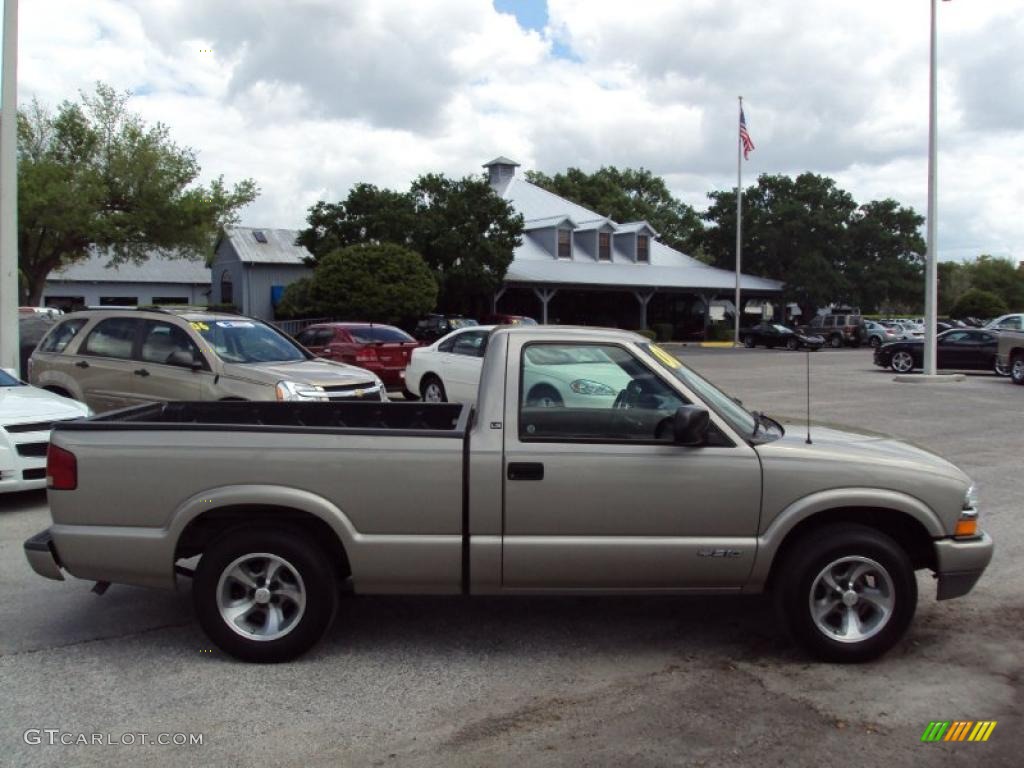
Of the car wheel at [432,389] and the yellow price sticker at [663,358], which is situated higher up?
the yellow price sticker at [663,358]

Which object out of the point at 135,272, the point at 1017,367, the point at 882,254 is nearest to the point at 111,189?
the point at 135,272

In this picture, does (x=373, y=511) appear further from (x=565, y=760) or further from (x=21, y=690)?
(x=21, y=690)

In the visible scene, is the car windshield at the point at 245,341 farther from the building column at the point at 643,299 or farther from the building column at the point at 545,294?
the building column at the point at 643,299

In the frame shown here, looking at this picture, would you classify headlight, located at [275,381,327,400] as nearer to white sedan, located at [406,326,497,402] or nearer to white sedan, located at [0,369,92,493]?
white sedan, located at [0,369,92,493]

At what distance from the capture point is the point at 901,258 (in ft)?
179

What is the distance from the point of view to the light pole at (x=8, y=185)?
1299 cm

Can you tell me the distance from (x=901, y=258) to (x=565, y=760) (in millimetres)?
56883

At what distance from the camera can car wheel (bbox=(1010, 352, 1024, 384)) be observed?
21875 mm

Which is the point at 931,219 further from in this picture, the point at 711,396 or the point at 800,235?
the point at 800,235

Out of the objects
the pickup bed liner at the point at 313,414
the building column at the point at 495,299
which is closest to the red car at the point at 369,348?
the pickup bed liner at the point at 313,414

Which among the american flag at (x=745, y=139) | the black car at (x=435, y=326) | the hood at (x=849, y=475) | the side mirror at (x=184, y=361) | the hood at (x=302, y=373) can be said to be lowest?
the hood at (x=849, y=475)

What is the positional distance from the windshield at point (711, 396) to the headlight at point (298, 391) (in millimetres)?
5290

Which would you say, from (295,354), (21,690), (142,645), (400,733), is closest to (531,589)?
(400,733)

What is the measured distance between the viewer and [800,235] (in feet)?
174
